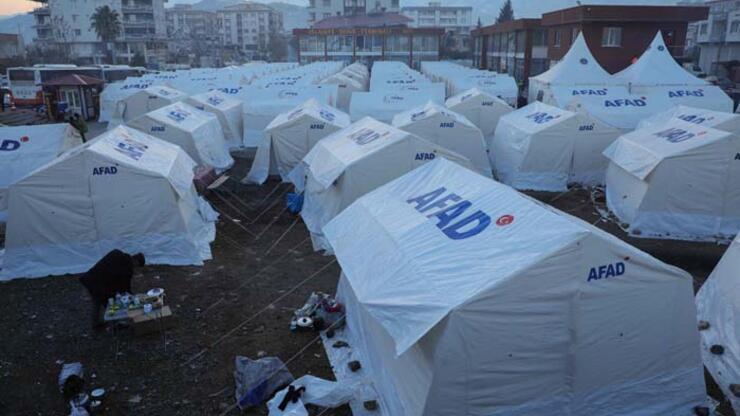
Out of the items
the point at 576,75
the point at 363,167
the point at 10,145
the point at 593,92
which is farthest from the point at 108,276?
the point at 576,75

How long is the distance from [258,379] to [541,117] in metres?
12.6

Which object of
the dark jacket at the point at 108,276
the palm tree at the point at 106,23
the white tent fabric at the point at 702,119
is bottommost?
the dark jacket at the point at 108,276

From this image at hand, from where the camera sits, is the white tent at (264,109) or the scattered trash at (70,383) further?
the white tent at (264,109)

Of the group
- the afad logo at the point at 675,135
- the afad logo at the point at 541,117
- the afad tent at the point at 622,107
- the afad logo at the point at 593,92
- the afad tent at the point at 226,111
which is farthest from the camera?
the afad tent at the point at 226,111

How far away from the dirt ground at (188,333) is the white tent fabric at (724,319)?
0.98 ft

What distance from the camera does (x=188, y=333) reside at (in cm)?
830

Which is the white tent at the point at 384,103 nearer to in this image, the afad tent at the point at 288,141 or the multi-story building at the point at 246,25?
the afad tent at the point at 288,141

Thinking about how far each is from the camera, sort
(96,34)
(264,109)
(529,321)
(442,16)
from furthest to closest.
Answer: (442,16) < (96,34) < (264,109) < (529,321)

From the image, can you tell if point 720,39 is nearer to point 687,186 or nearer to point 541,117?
point 541,117

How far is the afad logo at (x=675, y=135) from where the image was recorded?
12297 millimetres

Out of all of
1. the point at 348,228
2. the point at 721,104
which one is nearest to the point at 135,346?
the point at 348,228

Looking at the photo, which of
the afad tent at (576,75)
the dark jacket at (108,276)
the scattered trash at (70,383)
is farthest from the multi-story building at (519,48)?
the scattered trash at (70,383)

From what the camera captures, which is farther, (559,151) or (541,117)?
(541,117)

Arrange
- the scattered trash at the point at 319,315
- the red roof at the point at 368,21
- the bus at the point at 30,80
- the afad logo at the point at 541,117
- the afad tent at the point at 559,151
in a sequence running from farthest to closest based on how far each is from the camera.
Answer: the red roof at the point at 368,21
the bus at the point at 30,80
the afad logo at the point at 541,117
the afad tent at the point at 559,151
the scattered trash at the point at 319,315
